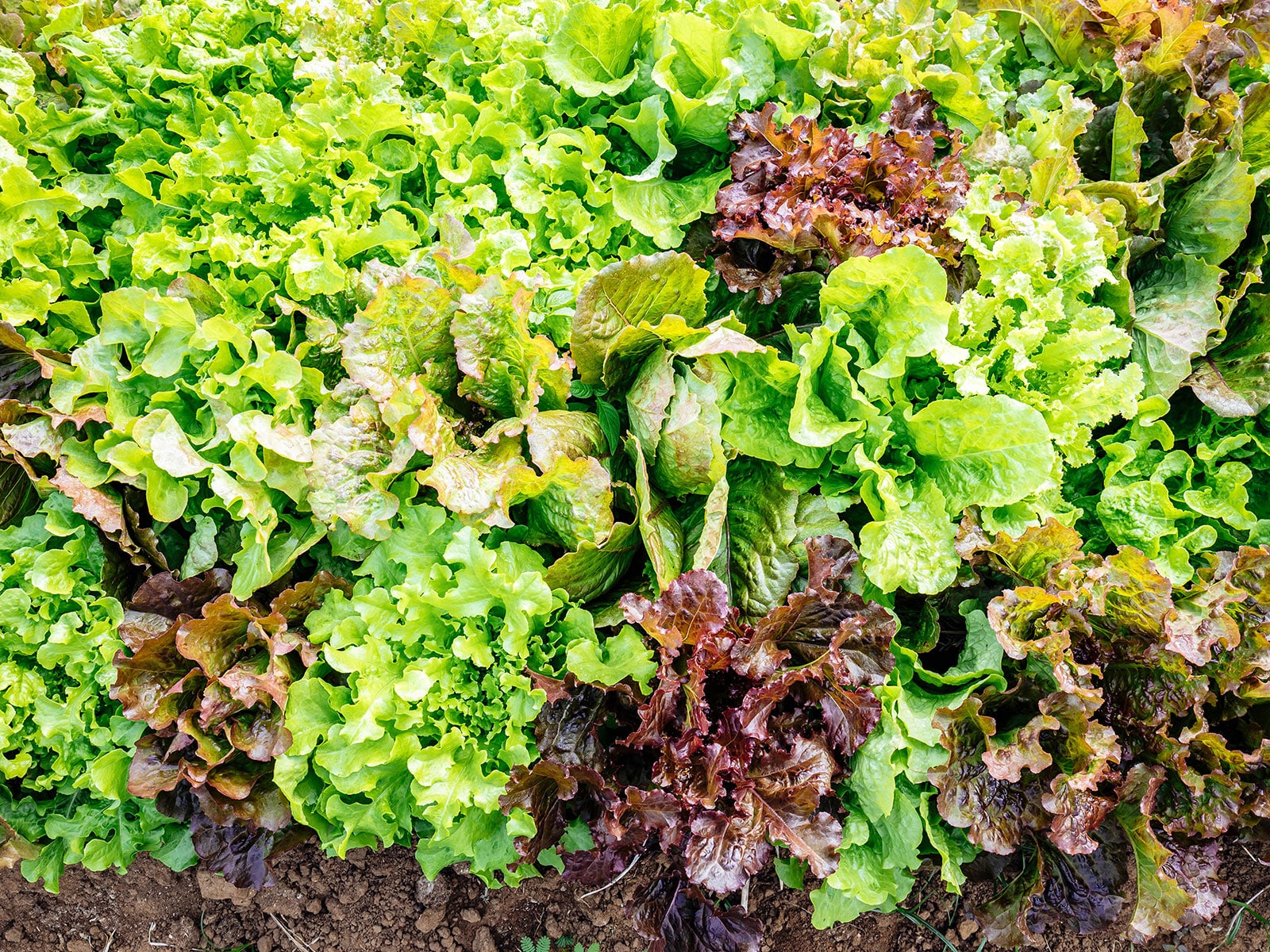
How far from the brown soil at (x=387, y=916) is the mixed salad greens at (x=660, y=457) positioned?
0.29 metres

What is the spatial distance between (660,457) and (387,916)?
6.46 ft

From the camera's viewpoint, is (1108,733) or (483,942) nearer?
(1108,733)

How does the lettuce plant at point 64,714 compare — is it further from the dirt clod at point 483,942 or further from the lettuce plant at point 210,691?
the dirt clod at point 483,942

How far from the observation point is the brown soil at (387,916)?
2889mm

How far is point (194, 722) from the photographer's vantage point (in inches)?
91.1

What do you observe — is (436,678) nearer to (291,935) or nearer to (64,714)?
(64,714)

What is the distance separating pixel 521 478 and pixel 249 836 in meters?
1.44

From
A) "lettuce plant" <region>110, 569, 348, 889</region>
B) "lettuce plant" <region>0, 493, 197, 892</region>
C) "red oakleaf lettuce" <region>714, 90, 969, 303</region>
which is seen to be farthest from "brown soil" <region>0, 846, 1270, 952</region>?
"red oakleaf lettuce" <region>714, 90, 969, 303</region>

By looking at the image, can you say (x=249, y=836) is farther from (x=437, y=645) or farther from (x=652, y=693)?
(x=652, y=693)

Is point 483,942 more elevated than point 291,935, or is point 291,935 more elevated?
point 483,942

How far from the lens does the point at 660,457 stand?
7.56ft

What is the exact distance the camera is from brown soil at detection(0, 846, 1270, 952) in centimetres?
289

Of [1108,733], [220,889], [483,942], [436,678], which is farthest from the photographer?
[220,889]

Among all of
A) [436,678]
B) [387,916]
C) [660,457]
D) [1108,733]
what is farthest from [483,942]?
[1108,733]
